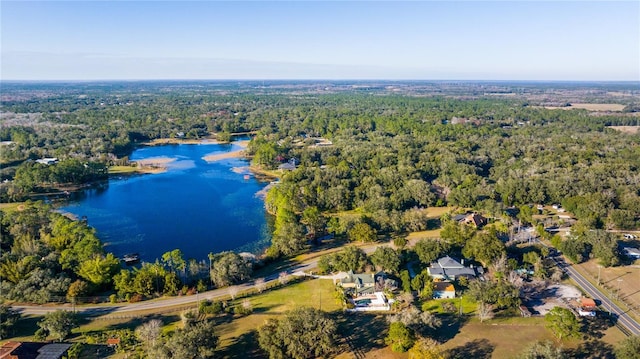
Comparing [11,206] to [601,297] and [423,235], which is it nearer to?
[423,235]

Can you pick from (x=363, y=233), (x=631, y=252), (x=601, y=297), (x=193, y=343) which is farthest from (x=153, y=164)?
(x=631, y=252)

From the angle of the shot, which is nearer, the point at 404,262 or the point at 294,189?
the point at 404,262

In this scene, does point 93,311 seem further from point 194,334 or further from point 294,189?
point 294,189

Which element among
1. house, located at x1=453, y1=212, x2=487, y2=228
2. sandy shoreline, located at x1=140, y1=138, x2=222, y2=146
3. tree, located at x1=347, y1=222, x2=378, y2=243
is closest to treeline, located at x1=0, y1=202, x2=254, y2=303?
tree, located at x1=347, y1=222, x2=378, y2=243

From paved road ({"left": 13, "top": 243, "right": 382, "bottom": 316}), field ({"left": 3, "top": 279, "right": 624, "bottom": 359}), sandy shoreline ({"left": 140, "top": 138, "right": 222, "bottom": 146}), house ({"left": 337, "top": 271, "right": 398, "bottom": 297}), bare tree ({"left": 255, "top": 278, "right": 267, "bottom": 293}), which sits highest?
sandy shoreline ({"left": 140, "top": 138, "right": 222, "bottom": 146})

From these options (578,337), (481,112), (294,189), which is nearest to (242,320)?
(578,337)

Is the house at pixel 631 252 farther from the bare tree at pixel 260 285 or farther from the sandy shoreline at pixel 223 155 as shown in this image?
the sandy shoreline at pixel 223 155

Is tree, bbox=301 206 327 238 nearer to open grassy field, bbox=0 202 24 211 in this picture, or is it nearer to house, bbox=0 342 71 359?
house, bbox=0 342 71 359
